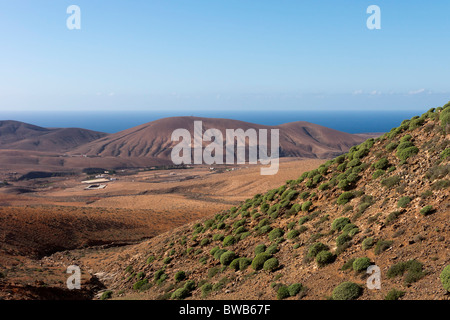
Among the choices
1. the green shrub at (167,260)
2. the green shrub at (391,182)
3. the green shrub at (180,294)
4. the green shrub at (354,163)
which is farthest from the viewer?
the green shrub at (167,260)

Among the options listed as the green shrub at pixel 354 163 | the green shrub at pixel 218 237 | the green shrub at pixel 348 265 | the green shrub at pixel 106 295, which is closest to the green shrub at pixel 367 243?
the green shrub at pixel 348 265

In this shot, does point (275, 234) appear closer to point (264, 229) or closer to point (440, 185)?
point (264, 229)

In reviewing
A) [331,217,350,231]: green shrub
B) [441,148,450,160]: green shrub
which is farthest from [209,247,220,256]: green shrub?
[441,148,450,160]: green shrub

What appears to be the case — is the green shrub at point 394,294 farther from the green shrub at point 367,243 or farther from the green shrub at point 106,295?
the green shrub at point 106,295

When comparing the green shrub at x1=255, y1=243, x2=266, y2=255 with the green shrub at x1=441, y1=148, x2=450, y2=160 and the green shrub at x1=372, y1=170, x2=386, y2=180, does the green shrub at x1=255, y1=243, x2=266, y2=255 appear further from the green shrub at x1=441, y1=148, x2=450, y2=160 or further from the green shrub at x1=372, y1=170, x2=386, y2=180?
the green shrub at x1=441, y1=148, x2=450, y2=160

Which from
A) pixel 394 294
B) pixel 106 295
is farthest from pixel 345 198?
pixel 106 295
